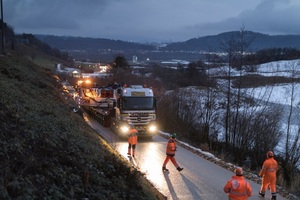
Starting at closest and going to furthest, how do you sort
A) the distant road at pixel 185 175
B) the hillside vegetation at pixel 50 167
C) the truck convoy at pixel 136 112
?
the hillside vegetation at pixel 50 167, the distant road at pixel 185 175, the truck convoy at pixel 136 112

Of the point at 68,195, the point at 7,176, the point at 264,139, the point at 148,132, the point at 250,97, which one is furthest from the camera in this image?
the point at 250,97

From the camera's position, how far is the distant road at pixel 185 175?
42.8ft

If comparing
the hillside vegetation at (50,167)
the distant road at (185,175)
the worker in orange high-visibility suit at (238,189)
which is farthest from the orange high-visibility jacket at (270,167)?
the hillside vegetation at (50,167)

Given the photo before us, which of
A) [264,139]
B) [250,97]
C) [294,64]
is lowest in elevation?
[264,139]

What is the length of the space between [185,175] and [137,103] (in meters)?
9.84

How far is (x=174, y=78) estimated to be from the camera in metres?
79.1

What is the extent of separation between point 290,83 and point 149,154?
769 inches

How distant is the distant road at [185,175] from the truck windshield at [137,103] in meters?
3.17

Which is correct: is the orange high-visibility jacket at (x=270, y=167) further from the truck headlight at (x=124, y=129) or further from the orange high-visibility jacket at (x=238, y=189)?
the truck headlight at (x=124, y=129)

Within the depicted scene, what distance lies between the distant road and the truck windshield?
317 centimetres

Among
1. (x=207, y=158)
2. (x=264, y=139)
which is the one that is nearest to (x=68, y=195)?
(x=207, y=158)

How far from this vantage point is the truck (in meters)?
24.2

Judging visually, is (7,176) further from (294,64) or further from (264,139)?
(294,64)

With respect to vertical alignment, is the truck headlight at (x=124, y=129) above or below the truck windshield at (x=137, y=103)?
below
